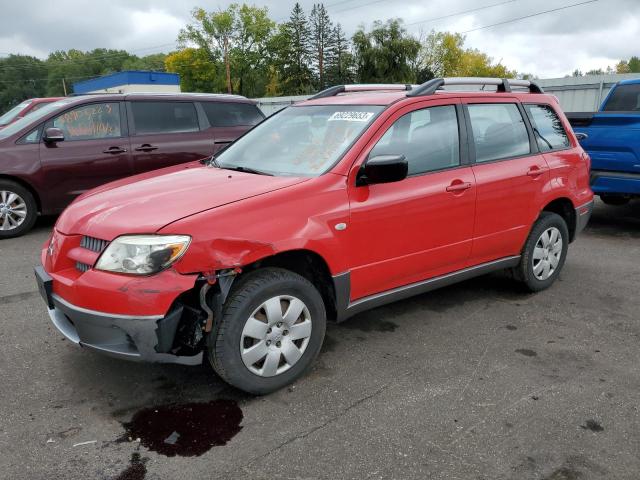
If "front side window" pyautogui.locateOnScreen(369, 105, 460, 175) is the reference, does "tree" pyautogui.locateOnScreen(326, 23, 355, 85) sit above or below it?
above

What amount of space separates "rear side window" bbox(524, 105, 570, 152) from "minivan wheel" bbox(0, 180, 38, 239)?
20.0 ft

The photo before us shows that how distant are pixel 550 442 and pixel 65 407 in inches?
102

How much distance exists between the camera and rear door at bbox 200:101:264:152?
8.34m

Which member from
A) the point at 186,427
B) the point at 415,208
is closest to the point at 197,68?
the point at 415,208

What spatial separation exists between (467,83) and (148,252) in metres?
2.86

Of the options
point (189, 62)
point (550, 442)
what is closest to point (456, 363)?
point (550, 442)

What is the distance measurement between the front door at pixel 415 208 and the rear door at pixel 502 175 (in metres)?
0.15

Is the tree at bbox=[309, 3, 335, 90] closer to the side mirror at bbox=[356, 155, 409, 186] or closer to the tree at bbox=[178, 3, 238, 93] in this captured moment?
the tree at bbox=[178, 3, 238, 93]

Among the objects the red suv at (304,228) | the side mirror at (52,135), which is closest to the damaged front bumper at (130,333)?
the red suv at (304,228)

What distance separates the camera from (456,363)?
11.7 ft

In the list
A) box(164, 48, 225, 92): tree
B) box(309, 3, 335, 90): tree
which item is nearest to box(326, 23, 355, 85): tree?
box(309, 3, 335, 90): tree

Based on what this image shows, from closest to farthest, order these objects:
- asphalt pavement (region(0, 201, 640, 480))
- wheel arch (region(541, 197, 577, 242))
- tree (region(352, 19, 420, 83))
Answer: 1. asphalt pavement (region(0, 201, 640, 480))
2. wheel arch (region(541, 197, 577, 242))
3. tree (region(352, 19, 420, 83))

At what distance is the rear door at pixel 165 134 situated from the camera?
7621mm

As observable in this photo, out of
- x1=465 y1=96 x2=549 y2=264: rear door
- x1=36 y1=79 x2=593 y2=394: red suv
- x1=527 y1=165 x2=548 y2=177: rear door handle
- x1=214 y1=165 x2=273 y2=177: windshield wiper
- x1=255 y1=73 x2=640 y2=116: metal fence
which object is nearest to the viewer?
x1=36 y1=79 x2=593 y2=394: red suv
